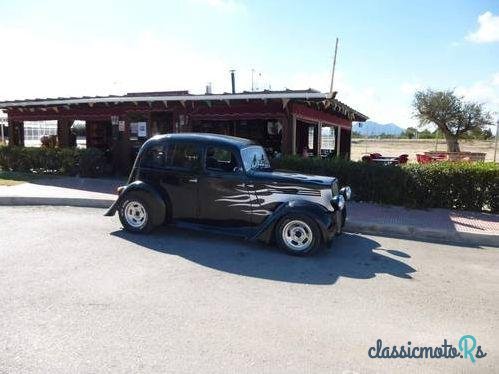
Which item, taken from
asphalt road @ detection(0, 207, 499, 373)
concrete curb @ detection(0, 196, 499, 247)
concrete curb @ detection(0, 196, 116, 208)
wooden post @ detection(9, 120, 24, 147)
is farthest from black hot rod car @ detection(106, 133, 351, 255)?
wooden post @ detection(9, 120, 24, 147)

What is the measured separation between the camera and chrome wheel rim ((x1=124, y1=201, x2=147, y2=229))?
7.11 meters

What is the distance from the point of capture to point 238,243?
680cm

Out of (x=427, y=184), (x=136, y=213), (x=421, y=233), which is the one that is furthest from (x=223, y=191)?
(x=427, y=184)

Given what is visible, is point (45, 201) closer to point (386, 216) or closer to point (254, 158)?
point (254, 158)

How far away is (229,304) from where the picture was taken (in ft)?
14.5

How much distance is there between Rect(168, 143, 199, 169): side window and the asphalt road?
1171 mm

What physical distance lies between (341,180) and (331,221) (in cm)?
451

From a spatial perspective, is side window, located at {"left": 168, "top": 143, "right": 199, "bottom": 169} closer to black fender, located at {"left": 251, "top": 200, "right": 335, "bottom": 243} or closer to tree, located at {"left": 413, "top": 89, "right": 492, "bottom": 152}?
black fender, located at {"left": 251, "top": 200, "right": 335, "bottom": 243}

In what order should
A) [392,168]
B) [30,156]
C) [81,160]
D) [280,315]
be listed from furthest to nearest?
[30,156] → [81,160] → [392,168] → [280,315]

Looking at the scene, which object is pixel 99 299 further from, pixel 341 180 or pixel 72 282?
pixel 341 180

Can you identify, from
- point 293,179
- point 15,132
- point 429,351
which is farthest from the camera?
point 15,132

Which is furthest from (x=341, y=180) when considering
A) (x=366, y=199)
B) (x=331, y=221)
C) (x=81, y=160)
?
(x=81, y=160)

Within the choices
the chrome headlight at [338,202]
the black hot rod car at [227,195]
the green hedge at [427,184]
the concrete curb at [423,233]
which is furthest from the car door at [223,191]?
the green hedge at [427,184]

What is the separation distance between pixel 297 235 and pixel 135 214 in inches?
107
